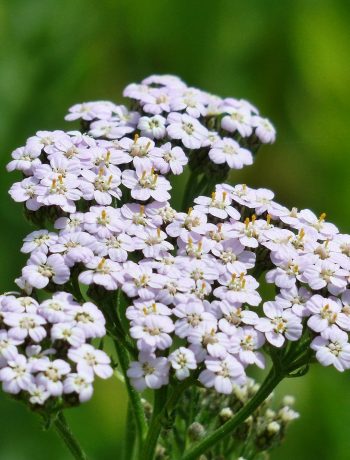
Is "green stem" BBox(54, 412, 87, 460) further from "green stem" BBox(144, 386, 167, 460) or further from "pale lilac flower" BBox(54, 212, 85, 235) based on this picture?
"pale lilac flower" BBox(54, 212, 85, 235)

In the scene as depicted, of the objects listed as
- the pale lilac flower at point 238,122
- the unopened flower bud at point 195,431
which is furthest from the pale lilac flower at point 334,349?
the pale lilac flower at point 238,122

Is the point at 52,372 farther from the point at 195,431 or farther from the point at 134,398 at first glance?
the point at 195,431

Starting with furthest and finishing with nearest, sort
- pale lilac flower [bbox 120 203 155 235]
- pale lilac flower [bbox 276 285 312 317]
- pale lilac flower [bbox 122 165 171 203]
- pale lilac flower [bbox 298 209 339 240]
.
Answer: pale lilac flower [bbox 298 209 339 240], pale lilac flower [bbox 122 165 171 203], pale lilac flower [bbox 120 203 155 235], pale lilac flower [bbox 276 285 312 317]

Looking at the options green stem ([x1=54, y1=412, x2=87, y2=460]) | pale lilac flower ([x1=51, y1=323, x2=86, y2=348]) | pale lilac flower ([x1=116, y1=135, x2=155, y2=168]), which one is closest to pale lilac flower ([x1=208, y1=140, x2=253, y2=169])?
pale lilac flower ([x1=116, y1=135, x2=155, y2=168])

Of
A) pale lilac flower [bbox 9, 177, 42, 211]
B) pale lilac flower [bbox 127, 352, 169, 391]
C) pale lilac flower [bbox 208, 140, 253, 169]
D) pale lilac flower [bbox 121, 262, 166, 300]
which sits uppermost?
pale lilac flower [bbox 208, 140, 253, 169]

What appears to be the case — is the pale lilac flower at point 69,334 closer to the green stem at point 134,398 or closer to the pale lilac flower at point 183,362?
the pale lilac flower at point 183,362

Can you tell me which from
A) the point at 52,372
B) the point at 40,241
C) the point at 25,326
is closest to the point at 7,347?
the point at 25,326
